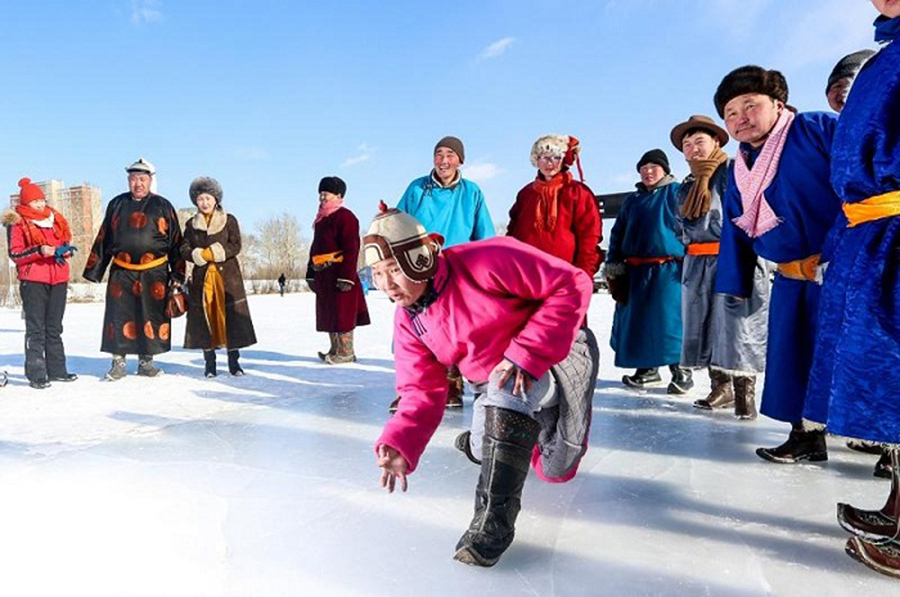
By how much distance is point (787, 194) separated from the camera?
207cm

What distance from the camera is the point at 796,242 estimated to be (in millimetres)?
2078

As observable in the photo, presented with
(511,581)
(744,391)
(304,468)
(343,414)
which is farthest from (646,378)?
(511,581)

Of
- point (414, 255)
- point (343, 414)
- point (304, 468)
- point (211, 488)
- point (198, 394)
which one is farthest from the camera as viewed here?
point (198, 394)

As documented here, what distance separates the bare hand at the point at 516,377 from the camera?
149 cm

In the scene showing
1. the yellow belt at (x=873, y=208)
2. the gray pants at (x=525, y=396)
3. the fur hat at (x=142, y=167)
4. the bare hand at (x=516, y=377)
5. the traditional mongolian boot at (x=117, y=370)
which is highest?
the fur hat at (x=142, y=167)

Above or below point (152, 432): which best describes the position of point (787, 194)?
above

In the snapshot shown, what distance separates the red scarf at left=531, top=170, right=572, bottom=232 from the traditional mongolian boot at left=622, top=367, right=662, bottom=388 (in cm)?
131

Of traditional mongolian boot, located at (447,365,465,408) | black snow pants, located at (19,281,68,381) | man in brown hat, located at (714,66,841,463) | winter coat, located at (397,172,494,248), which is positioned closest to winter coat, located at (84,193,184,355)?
black snow pants, located at (19,281,68,381)

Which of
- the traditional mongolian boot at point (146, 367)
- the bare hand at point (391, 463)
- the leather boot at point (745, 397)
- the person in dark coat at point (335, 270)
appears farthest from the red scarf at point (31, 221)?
the leather boot at point (745, 397)

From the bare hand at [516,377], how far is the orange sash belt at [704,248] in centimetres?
219

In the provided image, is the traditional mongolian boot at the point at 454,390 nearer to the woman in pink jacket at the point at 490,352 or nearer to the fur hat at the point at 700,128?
the woman in pink jacket at the point at 490,352

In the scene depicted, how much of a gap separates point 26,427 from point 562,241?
9.83ft

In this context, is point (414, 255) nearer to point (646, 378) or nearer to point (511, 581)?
point (511, 581)

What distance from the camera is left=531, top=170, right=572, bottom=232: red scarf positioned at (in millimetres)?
3416
